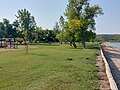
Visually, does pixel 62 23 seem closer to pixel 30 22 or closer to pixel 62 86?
pixel 30 22

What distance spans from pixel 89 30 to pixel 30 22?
38095mm

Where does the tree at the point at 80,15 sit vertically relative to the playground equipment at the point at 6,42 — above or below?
above

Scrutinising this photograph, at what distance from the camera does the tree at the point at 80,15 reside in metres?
58.7

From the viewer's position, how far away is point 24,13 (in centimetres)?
9550

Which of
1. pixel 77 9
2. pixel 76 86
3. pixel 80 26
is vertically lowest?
pixel 76 86

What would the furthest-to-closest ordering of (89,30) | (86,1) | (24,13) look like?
(24,13) → (89,30) → (86,1)

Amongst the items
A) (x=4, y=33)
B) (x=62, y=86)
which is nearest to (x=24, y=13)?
(x=4, y=33)

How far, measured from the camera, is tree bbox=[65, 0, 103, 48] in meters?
58.7

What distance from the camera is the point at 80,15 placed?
197 ft

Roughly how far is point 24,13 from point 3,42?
34446 mm

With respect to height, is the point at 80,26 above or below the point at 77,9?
below

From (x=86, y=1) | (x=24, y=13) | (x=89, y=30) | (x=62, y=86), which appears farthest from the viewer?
(x=24, y=13)

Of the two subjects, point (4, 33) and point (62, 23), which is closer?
point (62, 23)

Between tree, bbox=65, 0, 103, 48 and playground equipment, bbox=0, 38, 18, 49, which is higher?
tree, bbox=65, 0, 103, 48
